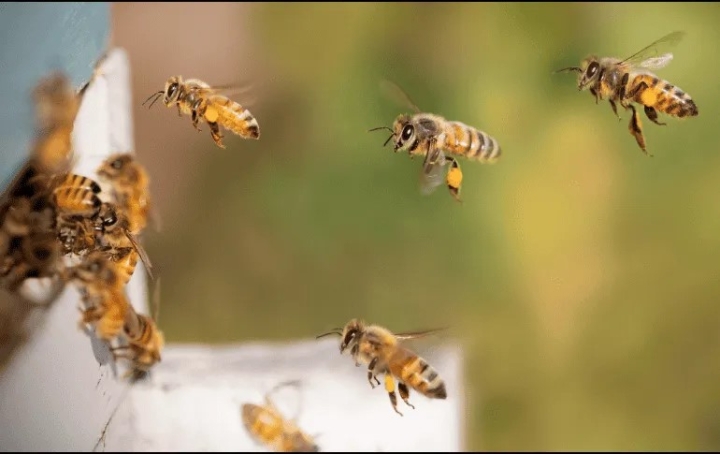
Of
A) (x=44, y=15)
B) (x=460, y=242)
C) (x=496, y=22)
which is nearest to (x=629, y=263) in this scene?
(x=460, y=242)

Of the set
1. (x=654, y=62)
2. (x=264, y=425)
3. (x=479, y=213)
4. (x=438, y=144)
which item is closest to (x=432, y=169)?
(x=438, y=144)

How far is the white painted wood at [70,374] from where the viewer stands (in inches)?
32.6

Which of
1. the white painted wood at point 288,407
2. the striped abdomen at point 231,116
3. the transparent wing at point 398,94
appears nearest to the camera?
the striped abdomen at point 231,116

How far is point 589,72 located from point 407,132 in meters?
0.25

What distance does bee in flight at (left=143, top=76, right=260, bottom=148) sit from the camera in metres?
0.88

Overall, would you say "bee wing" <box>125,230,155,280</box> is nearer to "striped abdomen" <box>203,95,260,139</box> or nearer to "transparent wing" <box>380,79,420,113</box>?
"striped abdomen" <box>203,95,260,139</box>

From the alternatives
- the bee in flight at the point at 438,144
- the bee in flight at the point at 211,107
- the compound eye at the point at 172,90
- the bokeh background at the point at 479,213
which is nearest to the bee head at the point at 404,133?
the bee in flight at the point at 438,144

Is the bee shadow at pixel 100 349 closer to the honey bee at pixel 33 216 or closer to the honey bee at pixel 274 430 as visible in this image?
the honey bee at pixel 33 216

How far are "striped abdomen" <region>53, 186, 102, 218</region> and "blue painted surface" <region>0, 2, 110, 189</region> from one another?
66 mm

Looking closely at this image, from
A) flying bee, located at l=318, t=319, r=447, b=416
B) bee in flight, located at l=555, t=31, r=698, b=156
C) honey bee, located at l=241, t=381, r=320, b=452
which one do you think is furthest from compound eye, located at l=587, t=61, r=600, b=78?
honey bee, located at l=241, t=381, r=320, b=452

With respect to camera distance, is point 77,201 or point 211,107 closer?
point 77,201

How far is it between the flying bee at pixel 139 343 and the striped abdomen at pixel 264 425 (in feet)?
0.83

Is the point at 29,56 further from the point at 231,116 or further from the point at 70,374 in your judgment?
the point at 70,374

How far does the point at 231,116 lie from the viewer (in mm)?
875
